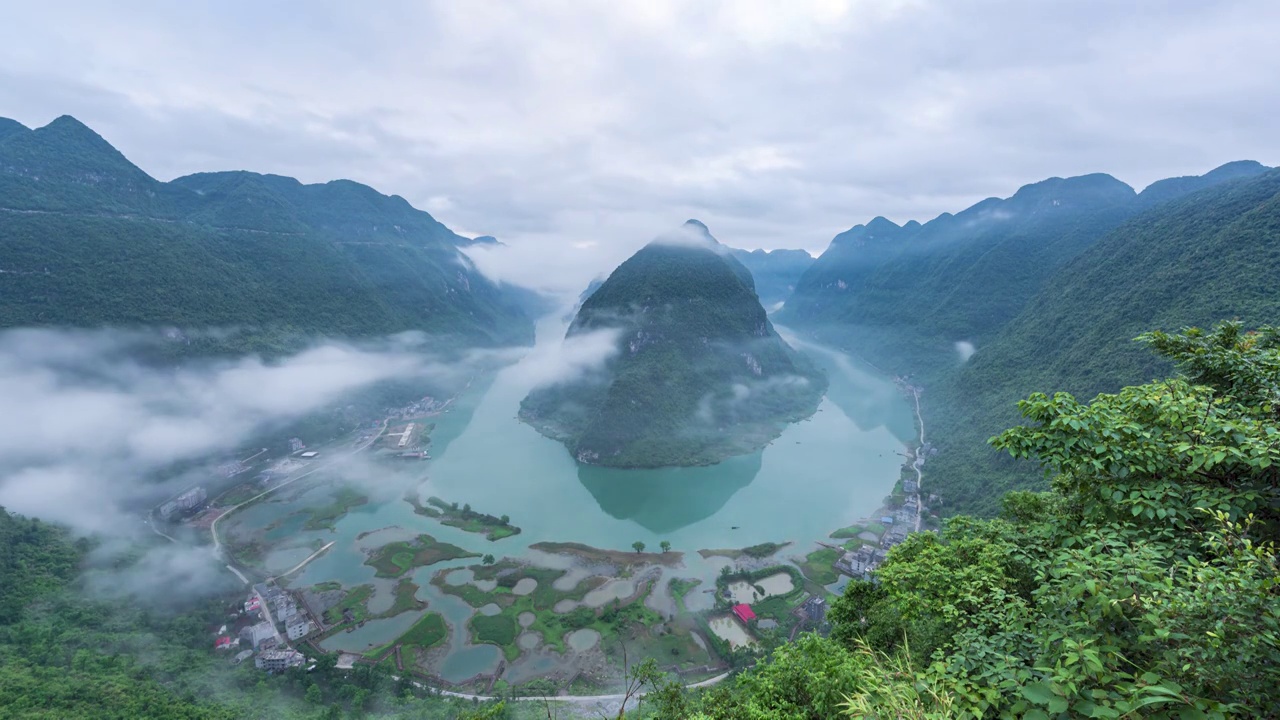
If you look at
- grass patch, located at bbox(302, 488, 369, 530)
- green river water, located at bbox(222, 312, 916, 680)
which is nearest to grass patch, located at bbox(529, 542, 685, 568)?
green river water, located at bbox(222, 312, 916, 680)

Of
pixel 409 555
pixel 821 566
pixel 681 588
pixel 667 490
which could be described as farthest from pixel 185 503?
pixel 821 566

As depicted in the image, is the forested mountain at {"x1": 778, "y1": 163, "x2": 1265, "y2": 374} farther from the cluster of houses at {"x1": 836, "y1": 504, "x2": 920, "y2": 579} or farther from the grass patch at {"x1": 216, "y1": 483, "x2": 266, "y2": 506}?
the grass patch at {"x1": 216, "y1": 483, "x2": 266, "y2": 506}

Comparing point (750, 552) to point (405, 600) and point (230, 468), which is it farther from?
point (230, 468)

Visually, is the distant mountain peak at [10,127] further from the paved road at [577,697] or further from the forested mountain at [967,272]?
the forested mountain at [967,272]

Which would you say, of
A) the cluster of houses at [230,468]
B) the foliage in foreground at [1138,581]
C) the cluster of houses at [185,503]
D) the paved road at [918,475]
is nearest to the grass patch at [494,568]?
the cluster of houses at [185,503]

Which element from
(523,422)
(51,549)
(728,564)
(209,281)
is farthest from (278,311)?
(728,564)

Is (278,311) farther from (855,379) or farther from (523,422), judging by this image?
(855,379)
